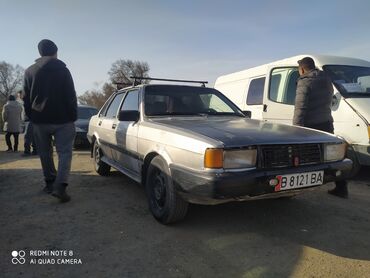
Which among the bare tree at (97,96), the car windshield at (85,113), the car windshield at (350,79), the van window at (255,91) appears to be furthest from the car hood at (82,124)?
the bare tree at (97,96)

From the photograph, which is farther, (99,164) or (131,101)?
(99,164)

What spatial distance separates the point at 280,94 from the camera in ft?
22.2

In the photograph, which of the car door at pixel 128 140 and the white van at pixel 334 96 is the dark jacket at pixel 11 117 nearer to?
the white van at pixel 334 96

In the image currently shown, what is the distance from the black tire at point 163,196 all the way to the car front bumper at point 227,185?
20 centimetres

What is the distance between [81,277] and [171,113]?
Answer: 2332 mm

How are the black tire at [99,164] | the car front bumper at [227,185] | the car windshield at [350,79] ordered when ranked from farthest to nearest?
the black tire at [99,164]
the car windshield at [350,79]
the car front bumper at [227,185]

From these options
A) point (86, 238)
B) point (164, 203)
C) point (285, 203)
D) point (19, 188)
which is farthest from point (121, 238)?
point (19, 188)

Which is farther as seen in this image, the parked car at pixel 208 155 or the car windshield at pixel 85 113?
the car windshield at pixel 85 113

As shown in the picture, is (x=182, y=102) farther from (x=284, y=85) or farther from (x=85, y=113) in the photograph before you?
(x=85, y=113)

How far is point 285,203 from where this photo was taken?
446 cm

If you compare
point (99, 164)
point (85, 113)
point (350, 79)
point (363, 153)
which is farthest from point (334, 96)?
point (85, 113)

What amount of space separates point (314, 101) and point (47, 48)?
3696 millimetres

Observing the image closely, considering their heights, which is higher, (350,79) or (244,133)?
(350,79)

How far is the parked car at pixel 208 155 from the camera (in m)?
2.96
